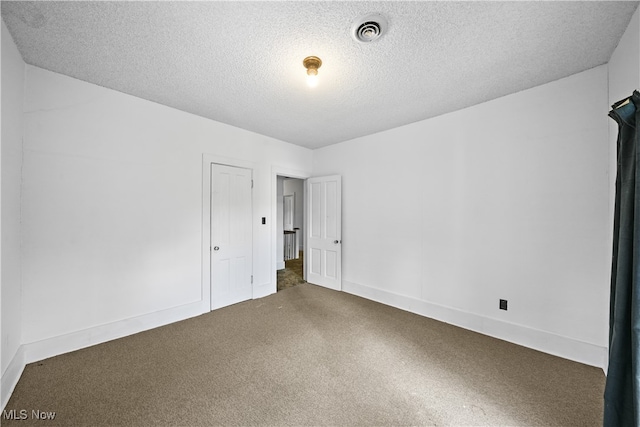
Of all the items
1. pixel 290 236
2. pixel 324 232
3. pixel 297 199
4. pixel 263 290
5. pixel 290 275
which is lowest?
pixel 290 275

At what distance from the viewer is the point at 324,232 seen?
4480 millimetres

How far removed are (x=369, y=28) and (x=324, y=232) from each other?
3.25 metres

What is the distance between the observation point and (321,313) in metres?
3.29

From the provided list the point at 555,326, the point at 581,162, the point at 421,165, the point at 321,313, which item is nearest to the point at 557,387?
the point at 555,326

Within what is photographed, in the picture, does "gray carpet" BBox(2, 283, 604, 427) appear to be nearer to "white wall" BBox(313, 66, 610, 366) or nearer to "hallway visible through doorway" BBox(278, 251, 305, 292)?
"white wall" BBox(313, 66, 610, 366)

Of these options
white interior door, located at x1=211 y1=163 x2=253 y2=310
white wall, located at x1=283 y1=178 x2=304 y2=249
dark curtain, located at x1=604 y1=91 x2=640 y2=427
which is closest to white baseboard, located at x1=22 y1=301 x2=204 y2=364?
white interior door, located at x1=211 y1=163 x2=253 y2=310

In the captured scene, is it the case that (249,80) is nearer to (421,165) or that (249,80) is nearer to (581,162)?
(421,165)

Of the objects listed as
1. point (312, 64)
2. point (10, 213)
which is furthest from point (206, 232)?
point (312, 64)

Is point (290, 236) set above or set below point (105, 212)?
below

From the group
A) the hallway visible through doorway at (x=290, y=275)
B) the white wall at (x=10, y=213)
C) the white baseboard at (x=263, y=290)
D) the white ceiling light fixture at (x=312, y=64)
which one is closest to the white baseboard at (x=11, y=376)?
the white wall at (x=10, y=213)

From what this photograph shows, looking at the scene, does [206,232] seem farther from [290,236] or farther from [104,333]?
[290,236]

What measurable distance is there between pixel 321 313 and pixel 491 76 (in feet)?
10.5

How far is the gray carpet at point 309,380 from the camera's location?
163cm

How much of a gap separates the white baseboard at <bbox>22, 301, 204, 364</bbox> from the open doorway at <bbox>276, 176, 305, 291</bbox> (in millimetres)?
1631
